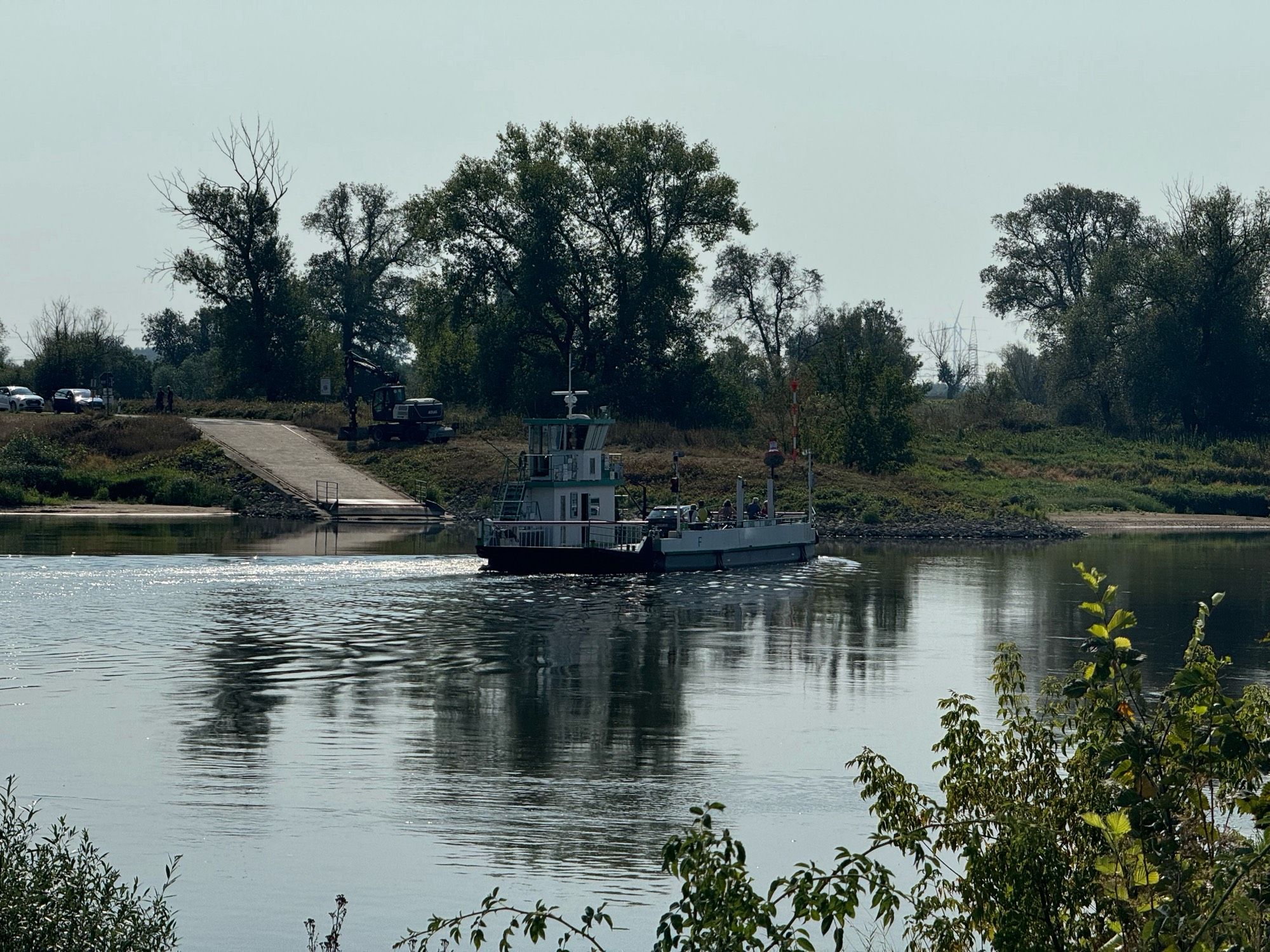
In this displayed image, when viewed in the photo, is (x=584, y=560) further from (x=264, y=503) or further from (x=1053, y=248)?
(x=1053, y=248)

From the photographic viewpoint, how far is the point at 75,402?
3716 inches

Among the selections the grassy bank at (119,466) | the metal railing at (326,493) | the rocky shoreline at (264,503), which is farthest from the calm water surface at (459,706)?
the grassy bank at (119,466)

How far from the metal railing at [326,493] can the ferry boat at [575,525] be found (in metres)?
24.0

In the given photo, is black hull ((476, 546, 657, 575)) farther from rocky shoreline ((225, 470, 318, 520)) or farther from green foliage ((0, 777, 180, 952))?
green foliage ((0, 777, 180, 952))

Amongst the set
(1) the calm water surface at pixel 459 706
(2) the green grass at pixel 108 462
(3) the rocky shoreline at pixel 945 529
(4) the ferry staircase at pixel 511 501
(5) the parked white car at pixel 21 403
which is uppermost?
(5) the parked white car at pixel 21 403

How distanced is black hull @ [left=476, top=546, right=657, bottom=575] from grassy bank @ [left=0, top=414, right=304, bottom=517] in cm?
2851

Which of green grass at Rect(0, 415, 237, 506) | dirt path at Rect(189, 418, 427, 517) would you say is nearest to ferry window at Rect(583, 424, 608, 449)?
dirt path at Rect(189, 418, 427, 517)

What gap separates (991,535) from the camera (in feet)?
250

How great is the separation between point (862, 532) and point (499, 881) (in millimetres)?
60505

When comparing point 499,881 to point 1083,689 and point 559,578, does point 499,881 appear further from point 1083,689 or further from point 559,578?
point 559,578

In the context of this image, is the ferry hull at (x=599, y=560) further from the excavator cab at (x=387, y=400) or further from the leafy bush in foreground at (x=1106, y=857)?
the leafy bush in foreground at (x=1106, y=857)

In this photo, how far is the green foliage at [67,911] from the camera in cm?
1148

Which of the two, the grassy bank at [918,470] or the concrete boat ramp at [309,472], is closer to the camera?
the concrete boat ramp at [309,472]

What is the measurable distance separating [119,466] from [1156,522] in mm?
56763
